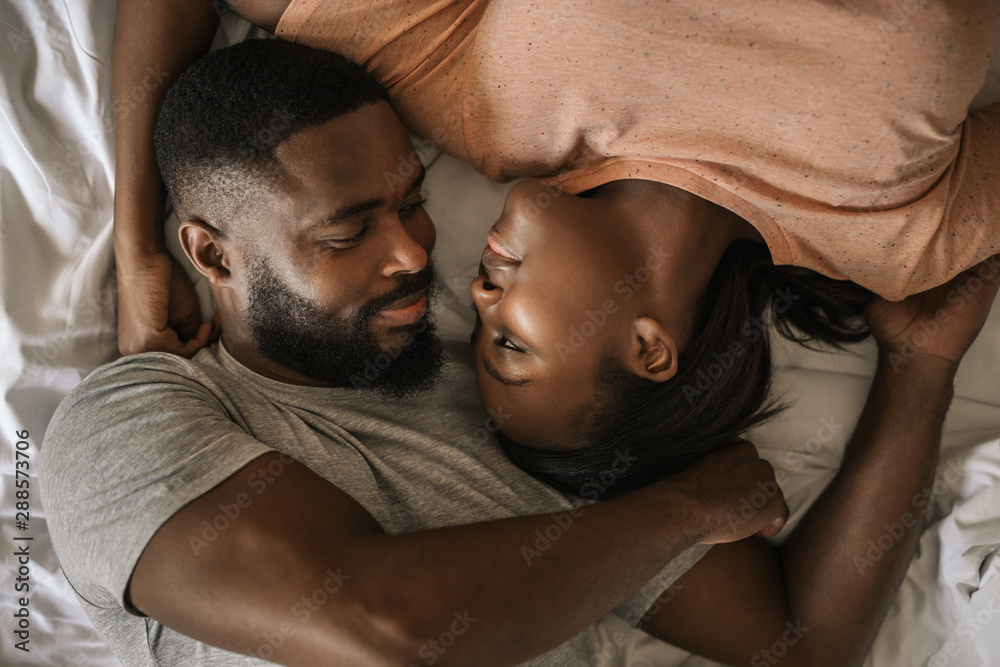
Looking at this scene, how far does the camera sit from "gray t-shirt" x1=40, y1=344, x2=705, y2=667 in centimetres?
126

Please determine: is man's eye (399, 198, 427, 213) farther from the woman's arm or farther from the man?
the woman's arm

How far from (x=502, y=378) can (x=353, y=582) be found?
592mm

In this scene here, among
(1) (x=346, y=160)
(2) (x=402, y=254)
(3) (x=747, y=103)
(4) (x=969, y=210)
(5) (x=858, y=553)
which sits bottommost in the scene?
(5) (x=858, y=553)

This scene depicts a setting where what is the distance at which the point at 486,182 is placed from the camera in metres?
1.93

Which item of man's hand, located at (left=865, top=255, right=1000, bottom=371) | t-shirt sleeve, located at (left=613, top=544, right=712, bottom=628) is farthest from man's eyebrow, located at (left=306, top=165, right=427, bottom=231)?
man's hand, located at (left=865, top=255, right=1000, bottom=371)

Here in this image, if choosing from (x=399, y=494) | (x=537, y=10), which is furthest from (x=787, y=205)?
(x=399, y=494)

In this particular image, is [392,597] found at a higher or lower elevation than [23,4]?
lower

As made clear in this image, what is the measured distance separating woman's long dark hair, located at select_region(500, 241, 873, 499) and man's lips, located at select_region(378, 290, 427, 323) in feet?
1.36

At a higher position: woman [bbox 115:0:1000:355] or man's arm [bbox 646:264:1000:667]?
woman [bbox 115:0:1000:355]

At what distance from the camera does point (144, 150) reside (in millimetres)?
1616

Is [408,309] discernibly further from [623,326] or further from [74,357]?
[74,357]

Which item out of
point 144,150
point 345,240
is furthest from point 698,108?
point 144,150

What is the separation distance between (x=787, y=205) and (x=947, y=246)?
38 cm

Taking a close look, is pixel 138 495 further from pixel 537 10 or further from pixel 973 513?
pixel 973 513
